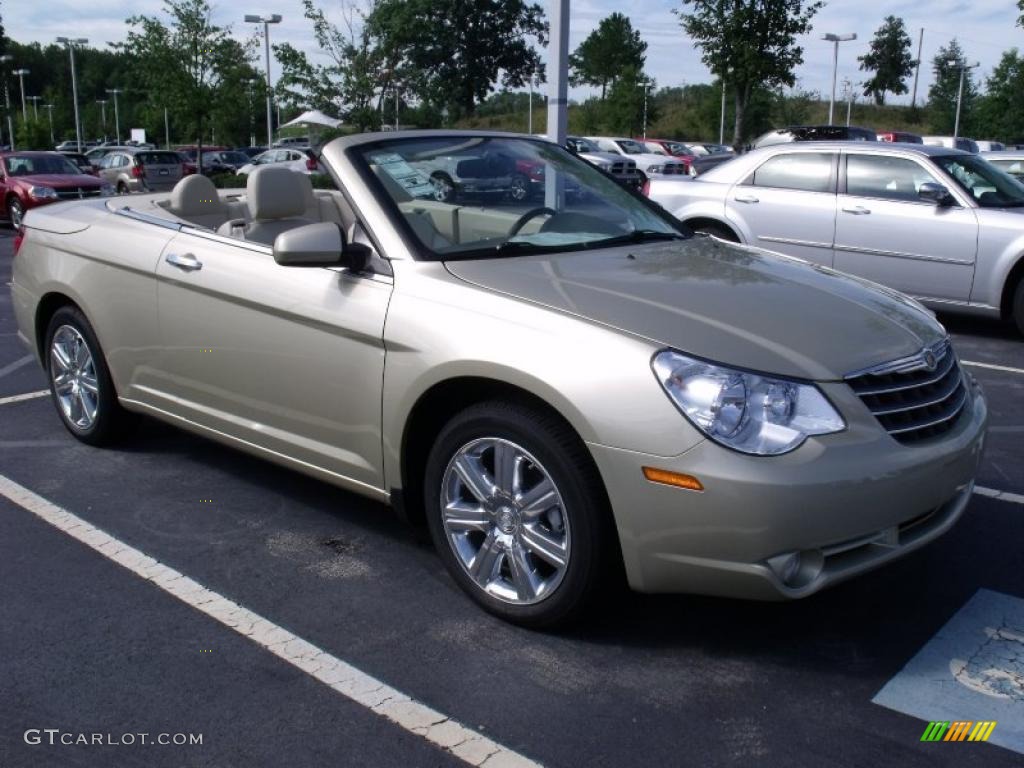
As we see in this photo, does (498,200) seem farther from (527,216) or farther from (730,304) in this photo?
(730,304)

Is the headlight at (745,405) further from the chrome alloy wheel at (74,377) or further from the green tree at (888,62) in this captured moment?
the green tree at (888,62)

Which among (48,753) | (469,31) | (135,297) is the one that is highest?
(469,31)

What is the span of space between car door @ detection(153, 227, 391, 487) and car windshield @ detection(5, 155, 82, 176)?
1827 centimetres

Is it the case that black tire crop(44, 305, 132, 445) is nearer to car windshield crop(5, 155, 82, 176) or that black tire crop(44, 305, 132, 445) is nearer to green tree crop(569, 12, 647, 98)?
car windshield crop(5, 155, 82, 176)

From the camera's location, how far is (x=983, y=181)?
894cm

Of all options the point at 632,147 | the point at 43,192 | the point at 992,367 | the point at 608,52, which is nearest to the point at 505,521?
the point at 992,367

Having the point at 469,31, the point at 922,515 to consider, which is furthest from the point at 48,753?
the point at 469,31

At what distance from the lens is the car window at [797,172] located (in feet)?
31.1

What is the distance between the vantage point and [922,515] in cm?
329

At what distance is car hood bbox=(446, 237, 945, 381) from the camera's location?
125 inches

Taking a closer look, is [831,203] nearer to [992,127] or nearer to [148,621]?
[148,621]

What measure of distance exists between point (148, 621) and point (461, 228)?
5.83 feet

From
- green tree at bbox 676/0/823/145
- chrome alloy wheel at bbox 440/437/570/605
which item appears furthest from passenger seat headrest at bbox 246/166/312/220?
green tree at bbox 676/0/823/145

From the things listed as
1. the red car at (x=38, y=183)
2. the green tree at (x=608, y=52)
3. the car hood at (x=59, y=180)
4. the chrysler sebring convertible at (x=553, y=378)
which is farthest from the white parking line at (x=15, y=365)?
the green tree at (x=608, y=52)
